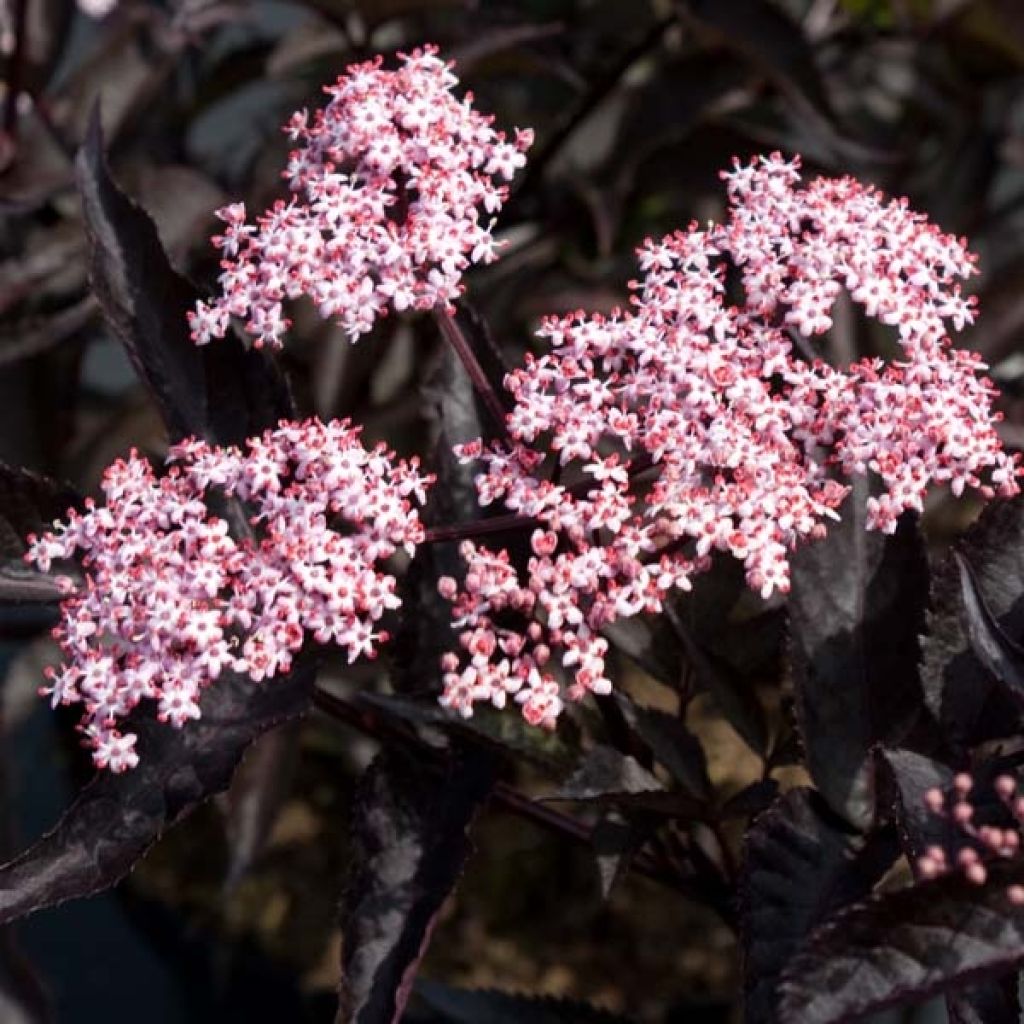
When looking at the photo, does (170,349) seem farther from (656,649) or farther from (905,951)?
(905,951)

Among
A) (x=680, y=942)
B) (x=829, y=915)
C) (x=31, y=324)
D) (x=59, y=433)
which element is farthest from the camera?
(x=680, y=942)

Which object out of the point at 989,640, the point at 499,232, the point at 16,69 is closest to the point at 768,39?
the point at 499,232

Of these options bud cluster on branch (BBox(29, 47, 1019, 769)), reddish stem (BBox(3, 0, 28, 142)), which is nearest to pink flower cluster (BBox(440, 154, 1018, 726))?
bud cluster on branch (BBox(29, 47, 1019, 769))

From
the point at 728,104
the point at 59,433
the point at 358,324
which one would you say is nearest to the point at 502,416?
the point at 358,324

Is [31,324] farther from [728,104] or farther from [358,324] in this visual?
[728,104]

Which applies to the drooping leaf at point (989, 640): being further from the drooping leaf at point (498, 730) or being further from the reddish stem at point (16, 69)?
the reddish stem at point (16, 69)

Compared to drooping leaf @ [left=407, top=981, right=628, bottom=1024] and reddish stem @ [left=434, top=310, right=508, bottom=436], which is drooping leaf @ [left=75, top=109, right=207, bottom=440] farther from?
drooping leaf @ [left=407, top=981, right=628, bottom=1024]
